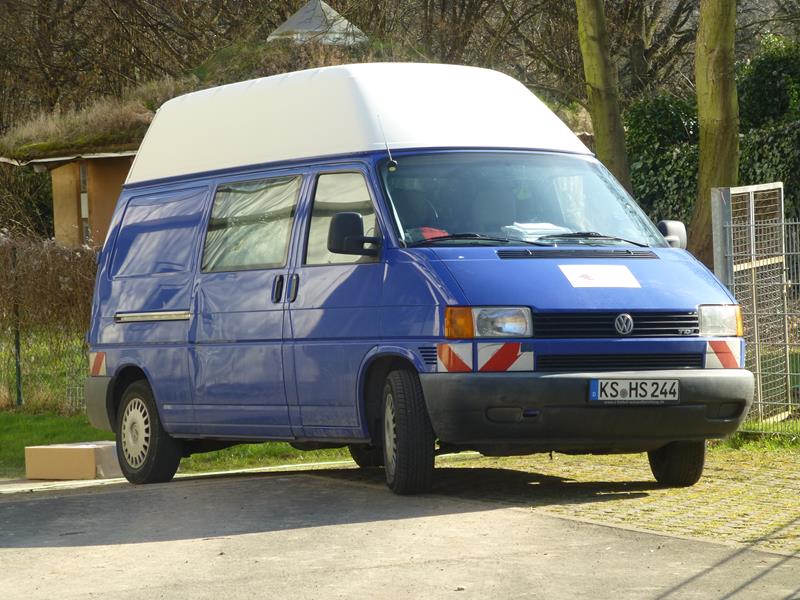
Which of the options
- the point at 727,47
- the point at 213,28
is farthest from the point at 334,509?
the point at 213,28

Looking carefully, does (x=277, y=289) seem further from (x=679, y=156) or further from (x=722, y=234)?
(x=679, y=156)

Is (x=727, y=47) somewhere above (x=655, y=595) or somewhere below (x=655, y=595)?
above

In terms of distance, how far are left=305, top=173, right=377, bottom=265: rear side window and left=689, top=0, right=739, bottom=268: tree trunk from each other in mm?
6807

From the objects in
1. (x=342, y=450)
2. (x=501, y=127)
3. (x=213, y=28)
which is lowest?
(x=342, y=450)

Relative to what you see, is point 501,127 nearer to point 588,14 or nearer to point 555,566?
point 555,566

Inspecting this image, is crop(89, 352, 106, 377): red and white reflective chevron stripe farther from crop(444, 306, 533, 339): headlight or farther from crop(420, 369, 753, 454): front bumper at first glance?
crop(444, 306, 533, 339): headlight

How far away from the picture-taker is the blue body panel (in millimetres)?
9055

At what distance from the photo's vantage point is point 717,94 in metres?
16.0

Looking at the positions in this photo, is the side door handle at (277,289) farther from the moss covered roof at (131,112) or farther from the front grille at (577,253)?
the moss covered roof at (131,112)

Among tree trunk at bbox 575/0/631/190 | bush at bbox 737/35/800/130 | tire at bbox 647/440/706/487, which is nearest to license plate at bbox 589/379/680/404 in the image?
tire at bbox 647/440/706/487

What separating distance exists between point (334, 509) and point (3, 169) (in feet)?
94.6

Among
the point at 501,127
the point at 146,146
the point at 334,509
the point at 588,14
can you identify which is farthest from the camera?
the point at 588,14

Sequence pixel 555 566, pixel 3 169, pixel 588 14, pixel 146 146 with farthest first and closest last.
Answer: pixel 3 169, pixel 588 14, pixel 146 146, pixel 555 566

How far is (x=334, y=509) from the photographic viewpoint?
362 inches
